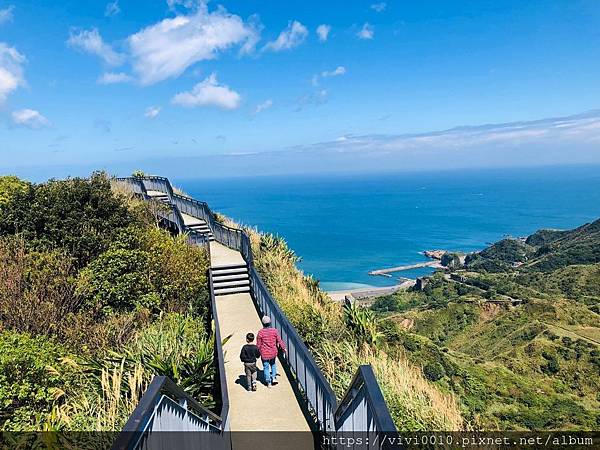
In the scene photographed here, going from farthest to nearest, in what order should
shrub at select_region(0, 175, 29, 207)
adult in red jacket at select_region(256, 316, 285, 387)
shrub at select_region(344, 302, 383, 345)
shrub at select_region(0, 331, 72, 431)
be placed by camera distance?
shrub at select_region(0, 175, 29, 207)
shrub at select_region(344, 302, 383, 345)
adult in red jacket at select_region(256, 316, 285, 387)
shrub at select_region(0, 331, 72, 431)

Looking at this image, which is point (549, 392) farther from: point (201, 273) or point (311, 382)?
point (311, 382)

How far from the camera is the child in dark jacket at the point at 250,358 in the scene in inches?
352

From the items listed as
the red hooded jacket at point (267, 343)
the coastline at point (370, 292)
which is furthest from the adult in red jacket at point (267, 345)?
the coastline at point (370, 292)

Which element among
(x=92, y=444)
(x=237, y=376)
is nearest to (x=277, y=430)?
(x=237, y=376)

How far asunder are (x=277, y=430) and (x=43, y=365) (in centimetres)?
484

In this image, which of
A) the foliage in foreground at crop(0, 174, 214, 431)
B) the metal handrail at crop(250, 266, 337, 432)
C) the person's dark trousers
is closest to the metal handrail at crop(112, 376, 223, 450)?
the metal handrail at crop(250, 266, 337, 432)

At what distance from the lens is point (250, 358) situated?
8992 mm

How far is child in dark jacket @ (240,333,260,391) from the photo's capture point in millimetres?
8949

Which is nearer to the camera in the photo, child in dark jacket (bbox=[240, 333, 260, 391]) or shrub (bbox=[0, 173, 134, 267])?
child in dark jacket (bbox=[240, 333, 260, 391])

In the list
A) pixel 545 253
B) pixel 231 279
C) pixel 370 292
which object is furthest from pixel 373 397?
pixel 545 253

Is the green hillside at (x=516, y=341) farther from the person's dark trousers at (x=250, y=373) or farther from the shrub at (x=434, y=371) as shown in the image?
the person's dark trousers at (x=250, y=373)

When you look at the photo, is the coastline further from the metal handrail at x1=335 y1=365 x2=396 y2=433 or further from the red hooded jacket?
the metal handrail at x1=335 y1=365 x2=396 y2=433

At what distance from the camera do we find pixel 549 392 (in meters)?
32.4

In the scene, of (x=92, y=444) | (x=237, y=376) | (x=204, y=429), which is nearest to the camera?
(x=204, y=429)
